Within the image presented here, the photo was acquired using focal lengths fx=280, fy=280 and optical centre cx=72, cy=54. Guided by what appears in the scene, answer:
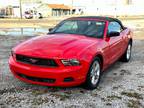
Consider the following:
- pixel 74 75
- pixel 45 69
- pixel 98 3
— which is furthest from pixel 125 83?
pixel 98 3

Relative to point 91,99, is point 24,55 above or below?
above

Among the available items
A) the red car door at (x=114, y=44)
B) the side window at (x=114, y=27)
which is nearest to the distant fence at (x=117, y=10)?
the side window at (x=114, y=27)

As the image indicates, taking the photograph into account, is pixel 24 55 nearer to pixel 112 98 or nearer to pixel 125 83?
pixel 112 98

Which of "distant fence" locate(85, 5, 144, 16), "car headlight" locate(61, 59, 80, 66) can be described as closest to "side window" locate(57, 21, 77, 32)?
"car headlight" locate(61, 59, 80, 66)

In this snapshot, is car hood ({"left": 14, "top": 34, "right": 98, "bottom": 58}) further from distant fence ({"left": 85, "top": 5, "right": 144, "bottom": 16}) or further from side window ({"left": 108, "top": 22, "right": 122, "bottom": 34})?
distant fence ({"left": 85, "top": 5, "right": 144, "bottom": 16})

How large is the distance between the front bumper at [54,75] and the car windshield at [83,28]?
1.52 m

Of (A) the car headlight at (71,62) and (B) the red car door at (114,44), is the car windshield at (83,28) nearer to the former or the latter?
(B) the red car door at (114,44)

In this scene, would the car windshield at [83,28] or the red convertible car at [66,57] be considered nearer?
the red convertible car at [66,57]

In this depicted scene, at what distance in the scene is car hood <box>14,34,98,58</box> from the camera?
217 inches

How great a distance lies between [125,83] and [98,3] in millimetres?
116330

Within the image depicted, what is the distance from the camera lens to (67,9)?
103 m

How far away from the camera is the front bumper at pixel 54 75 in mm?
5391

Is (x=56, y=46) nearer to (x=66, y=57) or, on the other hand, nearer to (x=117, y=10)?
(x=66, y=57)

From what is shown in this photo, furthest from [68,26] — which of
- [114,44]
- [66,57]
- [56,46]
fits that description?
[66,57]
